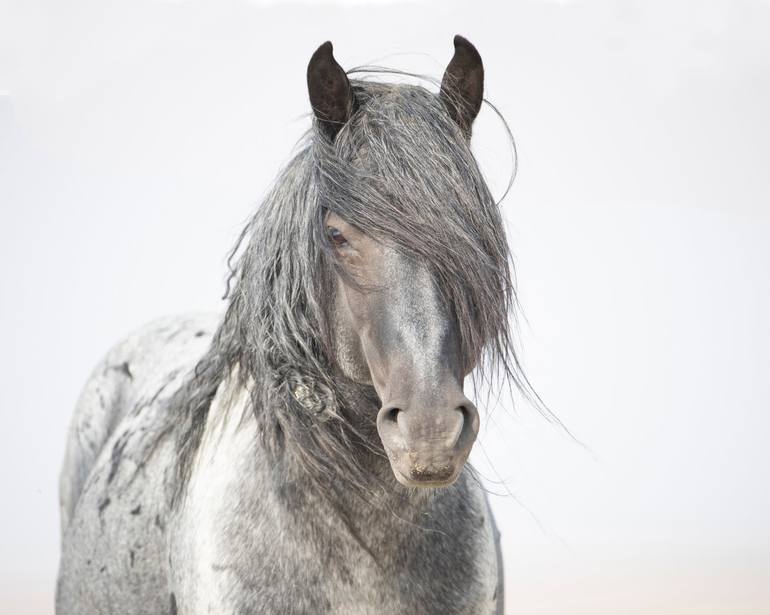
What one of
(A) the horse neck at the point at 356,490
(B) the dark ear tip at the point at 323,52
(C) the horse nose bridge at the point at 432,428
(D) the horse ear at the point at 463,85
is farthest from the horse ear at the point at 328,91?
(C) the horse nose bridge at the point at 432,428

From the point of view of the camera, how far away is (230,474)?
2209mm

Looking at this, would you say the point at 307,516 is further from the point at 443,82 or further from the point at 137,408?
the point at 137,408

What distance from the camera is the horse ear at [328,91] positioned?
6.40 feet

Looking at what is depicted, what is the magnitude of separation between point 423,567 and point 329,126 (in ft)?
3.00

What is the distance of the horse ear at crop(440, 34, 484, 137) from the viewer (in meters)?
2.06

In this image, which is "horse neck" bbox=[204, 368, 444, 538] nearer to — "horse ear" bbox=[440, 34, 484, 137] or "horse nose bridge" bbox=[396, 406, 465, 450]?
"horse nose bridge" bbox=[396, 406, 465, 450]

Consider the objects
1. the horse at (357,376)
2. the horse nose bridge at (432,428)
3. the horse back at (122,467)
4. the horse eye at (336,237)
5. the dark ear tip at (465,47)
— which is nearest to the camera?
the horse nose bridge at (432,428)

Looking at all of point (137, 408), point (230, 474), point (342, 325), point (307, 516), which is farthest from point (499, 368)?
point (137, 408)

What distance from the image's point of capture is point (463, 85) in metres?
2.08

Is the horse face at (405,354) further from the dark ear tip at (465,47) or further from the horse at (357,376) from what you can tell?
the dark ear tip at (465,47)

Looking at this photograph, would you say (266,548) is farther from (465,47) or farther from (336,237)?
(465,47)

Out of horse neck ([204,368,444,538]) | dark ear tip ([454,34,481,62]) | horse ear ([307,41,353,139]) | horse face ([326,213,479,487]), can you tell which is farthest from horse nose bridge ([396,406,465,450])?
dark ear tip ([454,34,481,62])

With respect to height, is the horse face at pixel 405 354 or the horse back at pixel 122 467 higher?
the horse face at pixel 405 354

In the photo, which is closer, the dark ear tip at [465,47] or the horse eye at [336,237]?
the horse eye at [336,237]
